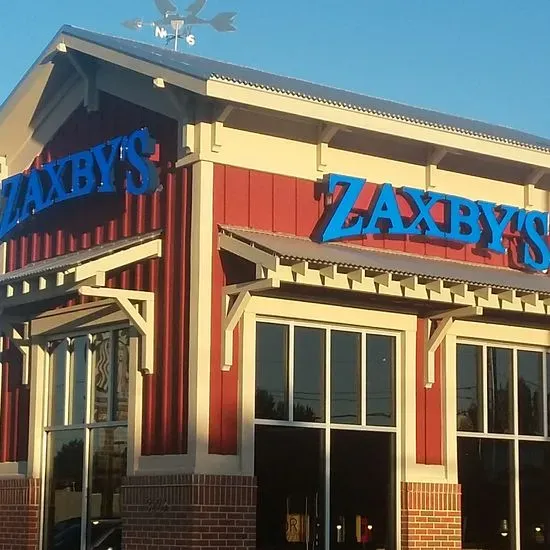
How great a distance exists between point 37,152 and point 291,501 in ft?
21.2

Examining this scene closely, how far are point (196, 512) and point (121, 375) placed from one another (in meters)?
2.35

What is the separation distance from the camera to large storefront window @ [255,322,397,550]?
47.7 feet

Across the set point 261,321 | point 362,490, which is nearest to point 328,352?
point 261,321

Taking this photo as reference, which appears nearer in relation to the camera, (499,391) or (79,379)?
(79,379)

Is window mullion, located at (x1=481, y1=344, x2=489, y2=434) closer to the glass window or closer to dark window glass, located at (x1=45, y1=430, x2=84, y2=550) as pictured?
dark window glass, located at (x1=45, y1=430, x2=84, y2=550)

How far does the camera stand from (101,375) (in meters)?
15.8

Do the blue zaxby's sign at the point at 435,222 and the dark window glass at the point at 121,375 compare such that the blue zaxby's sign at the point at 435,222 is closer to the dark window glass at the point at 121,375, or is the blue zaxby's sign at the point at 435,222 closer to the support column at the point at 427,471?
the support column at the point at 427,471

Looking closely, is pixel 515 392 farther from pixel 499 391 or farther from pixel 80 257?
pixel 80 257

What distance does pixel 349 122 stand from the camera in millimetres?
14828

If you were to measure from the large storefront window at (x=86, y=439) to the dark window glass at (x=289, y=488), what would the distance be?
1786 millimetres

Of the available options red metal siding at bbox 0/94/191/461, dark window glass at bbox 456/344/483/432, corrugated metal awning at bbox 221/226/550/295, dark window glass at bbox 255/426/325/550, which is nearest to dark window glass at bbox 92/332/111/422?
red metal siding at bbox 0/94/191/461

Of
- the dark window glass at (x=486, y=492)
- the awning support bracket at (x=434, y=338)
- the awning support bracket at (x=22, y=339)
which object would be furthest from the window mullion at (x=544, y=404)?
the awning support bracket at (x=22, y=339)

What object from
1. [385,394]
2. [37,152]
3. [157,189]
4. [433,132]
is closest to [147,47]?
[37,152]

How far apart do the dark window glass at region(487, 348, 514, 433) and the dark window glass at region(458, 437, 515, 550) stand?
0.24 m
